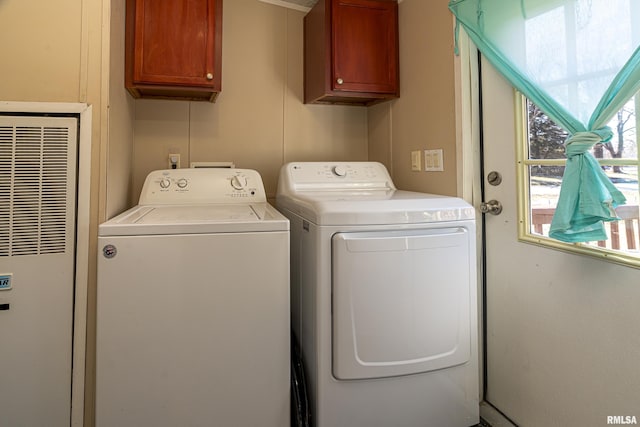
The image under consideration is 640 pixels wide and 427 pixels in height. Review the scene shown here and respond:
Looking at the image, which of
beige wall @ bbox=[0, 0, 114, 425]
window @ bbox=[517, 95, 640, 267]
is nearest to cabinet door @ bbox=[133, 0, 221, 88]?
beige wall @ bbox=[0, 0, 114, 425]

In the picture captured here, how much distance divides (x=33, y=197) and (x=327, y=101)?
1.67m

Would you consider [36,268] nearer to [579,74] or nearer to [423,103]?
[423,103]

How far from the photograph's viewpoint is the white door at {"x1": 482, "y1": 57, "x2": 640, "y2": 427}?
113 centimetres

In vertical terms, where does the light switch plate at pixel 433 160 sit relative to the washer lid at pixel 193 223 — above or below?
above

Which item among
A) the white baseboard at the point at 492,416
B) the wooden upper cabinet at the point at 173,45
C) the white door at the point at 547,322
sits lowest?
the white baseboard at the point at 492,416

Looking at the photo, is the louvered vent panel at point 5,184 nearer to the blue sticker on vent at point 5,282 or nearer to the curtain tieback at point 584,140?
the blue sticker on vent at point 5,282

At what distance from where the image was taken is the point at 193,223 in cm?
128

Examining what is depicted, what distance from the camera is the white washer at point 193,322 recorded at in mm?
1230

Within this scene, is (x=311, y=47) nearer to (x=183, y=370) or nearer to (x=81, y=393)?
(x=183, y=370)

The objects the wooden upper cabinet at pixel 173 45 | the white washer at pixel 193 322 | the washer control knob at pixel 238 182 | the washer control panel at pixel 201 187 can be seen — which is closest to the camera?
the white washer at pixel 193 322

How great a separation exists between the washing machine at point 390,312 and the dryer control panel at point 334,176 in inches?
21.7

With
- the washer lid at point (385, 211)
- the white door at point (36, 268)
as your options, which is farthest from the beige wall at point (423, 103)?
the white door at point (36, 268)

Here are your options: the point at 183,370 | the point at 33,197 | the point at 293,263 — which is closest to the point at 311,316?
the point at 293,263

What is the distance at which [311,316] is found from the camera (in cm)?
138
